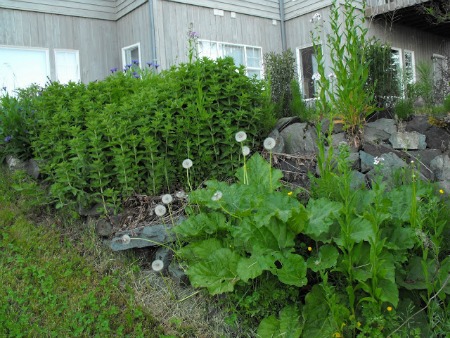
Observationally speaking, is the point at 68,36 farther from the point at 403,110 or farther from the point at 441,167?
the point at 441,167

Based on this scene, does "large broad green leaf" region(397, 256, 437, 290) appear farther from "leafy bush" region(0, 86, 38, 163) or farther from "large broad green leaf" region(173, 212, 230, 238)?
"leafy bush" region(0, 86, 38, 163)

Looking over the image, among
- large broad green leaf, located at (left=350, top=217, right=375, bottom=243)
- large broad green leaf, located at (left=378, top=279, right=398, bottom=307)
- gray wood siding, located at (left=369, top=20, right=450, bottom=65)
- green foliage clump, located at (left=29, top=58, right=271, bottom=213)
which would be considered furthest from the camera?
gray wood siding, located at (left=369, top=20, right=450, bottom=65)

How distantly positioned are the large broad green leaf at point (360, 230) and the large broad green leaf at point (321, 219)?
118mm

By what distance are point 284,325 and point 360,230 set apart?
69 cm

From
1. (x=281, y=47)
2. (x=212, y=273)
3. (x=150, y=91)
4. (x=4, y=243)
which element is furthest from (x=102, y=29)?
(x=212, y=273)

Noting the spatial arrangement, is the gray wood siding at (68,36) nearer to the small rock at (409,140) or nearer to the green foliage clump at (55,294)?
the green foliage clump at (55,294)

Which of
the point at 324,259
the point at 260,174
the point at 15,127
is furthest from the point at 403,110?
the point at 15,127

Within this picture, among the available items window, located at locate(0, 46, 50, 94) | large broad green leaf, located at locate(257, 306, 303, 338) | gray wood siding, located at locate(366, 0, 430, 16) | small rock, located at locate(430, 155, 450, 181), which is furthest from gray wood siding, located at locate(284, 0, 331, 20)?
large broad green leaf, located at locate(257, 306, 303, 338)

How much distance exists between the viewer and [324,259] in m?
2.58

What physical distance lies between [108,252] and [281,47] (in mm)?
8861

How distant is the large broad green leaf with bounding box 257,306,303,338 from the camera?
251 cm

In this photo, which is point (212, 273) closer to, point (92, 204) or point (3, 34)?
point (92, 204)

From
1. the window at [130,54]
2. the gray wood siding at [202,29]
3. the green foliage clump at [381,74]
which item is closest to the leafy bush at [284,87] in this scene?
the green foliage clump at [381,74]

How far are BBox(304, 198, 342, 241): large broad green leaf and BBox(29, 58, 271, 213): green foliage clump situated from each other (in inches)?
52.5
